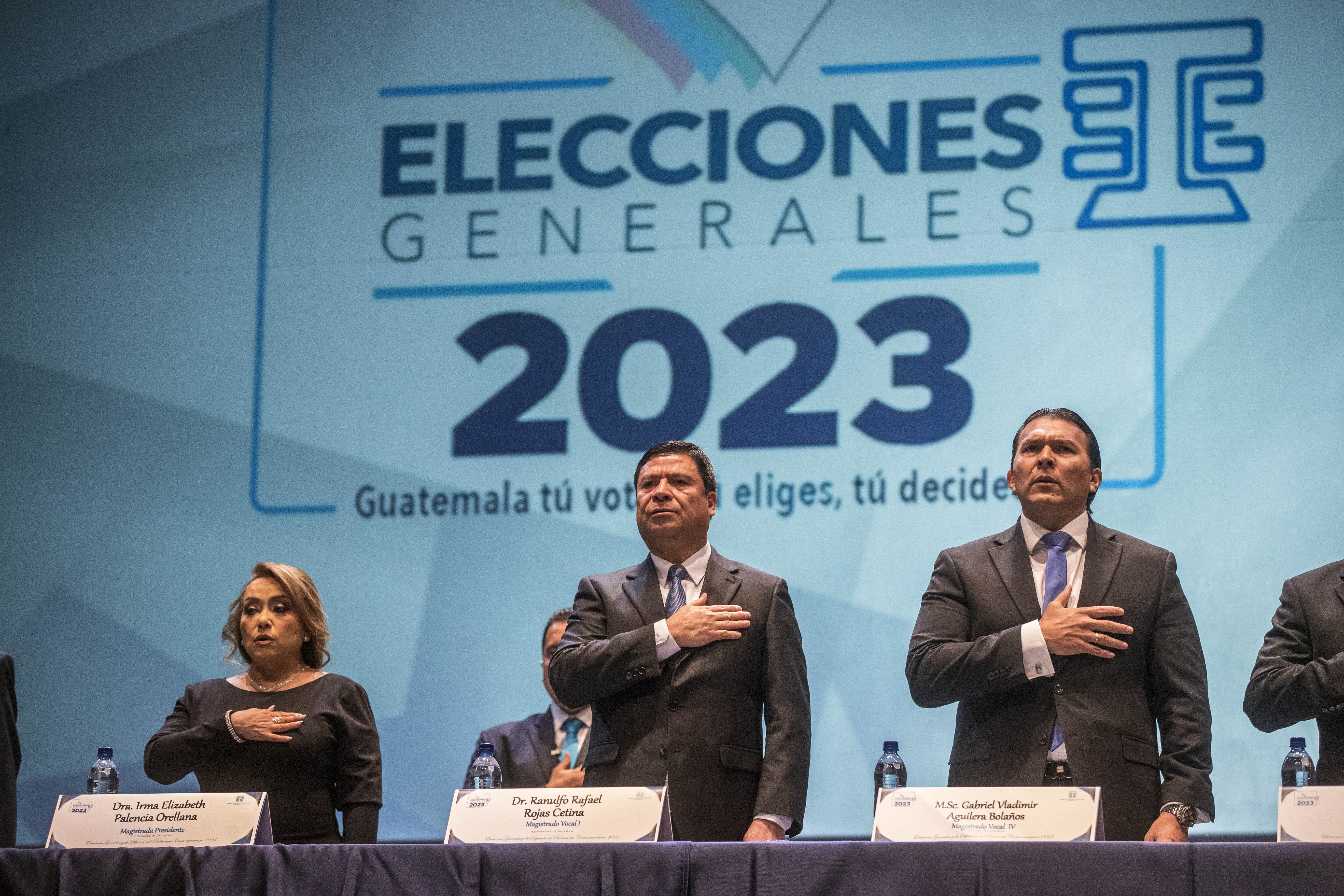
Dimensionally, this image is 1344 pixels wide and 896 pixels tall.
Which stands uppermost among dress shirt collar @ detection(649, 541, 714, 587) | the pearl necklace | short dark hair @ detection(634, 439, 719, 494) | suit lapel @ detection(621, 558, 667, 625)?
short dark hair @ detection(634, 439, 719, 494)

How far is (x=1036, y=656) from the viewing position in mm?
2902

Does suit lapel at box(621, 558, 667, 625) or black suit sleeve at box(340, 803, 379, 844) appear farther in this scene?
black suit sleeve at box(340, 803, 379, 844)

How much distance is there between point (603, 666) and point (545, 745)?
5.50 feet

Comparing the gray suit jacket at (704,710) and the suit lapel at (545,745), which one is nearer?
the gray suit jacket at (704,710)

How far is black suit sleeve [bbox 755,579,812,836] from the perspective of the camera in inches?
119

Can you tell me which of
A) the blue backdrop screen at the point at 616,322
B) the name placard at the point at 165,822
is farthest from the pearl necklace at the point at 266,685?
the blue backdrop screen at the point at 616,322

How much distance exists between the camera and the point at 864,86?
5.27 m

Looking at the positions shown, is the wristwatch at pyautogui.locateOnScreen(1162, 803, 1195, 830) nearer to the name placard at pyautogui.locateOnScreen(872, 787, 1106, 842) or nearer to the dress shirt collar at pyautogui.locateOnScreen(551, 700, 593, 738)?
the name placard at pyautogui.locateOnScreen(872, 787, 1106, 842)

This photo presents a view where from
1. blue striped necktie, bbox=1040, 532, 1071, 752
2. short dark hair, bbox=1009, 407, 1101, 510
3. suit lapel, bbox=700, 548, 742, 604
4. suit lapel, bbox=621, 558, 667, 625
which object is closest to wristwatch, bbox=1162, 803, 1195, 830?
blue striped necktie, bbox=1040, 532, 1071, 752

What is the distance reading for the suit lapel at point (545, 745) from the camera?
4506mm

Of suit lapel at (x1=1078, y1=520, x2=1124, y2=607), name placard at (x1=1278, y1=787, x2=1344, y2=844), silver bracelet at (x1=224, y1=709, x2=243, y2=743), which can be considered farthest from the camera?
silver bracelet at (x1=224, y1=709, x2=243, y2=743)

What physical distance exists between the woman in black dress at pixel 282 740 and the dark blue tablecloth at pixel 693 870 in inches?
26.9

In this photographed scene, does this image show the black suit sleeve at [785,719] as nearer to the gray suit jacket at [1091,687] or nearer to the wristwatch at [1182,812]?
the gray suit jacket at [1091,687]

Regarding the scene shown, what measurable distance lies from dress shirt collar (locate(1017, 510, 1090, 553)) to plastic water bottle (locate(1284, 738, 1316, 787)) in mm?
554
